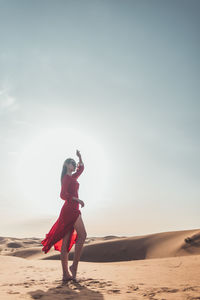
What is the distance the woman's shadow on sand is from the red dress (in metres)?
0.79

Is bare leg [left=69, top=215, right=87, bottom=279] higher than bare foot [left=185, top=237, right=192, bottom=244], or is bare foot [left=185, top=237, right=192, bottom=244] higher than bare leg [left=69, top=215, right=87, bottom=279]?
bare foot [left=185, top=237, right=192, bottom=244]

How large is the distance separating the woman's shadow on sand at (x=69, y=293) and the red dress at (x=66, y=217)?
792 millimetres

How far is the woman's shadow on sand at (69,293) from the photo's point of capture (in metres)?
2.98

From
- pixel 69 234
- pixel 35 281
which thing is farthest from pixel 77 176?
pixel 35 281

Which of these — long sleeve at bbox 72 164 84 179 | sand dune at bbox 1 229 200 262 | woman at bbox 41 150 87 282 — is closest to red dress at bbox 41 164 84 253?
woman at bbox 41 150 87 282

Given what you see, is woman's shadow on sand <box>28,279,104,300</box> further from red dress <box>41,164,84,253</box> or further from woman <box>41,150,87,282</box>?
red dress <box>41,164,84,253</box>

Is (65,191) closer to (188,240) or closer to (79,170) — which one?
(79,170)

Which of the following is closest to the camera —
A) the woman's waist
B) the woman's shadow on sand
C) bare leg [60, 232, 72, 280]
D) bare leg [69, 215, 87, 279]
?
the woman's shadow on sand

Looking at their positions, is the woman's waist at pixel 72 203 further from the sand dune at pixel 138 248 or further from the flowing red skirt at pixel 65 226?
the sand dune at pixel 138 248

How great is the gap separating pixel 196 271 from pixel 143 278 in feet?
3.36

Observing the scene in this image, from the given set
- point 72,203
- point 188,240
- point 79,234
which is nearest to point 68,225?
point 79,234

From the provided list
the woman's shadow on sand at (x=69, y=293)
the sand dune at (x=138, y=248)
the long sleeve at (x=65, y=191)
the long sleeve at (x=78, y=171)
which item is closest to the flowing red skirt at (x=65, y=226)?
the long sleeve at (x=65, y=191)

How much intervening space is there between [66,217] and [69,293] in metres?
1.32

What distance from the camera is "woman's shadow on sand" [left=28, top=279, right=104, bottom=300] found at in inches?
117
